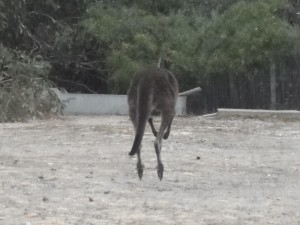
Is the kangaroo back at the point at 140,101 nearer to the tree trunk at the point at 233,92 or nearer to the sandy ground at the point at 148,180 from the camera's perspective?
the sandy ground at the point at 148,180

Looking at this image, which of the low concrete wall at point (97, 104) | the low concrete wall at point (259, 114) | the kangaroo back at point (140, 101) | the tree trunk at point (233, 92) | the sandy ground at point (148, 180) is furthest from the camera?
the tree trunk at point (233, 92)

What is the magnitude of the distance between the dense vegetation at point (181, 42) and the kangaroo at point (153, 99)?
623 inches

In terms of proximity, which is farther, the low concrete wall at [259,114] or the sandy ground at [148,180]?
the low concrete wall at [259,114]

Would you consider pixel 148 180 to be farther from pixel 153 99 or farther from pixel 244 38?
pixel 244 38

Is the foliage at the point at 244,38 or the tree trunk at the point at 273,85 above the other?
the foliage at the point at 244,38

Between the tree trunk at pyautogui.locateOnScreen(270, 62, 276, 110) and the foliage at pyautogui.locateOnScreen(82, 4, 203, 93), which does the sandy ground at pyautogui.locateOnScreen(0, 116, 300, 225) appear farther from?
the tree trunk at pyautogui.locateOnScreen(270, 62, 276, 110)

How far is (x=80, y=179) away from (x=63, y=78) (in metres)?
20.5

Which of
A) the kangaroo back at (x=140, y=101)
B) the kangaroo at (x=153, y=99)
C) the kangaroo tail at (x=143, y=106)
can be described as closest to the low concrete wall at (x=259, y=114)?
the kangaroo at (x=153, y=99)

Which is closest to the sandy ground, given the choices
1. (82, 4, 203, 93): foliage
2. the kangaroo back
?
the kangaroo back

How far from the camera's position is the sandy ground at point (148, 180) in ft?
25.2

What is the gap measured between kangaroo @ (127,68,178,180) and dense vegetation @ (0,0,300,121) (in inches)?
623

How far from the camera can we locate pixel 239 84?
2788 centimetres

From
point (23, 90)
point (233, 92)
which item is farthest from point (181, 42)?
point (23, 90)

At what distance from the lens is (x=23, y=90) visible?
72.7 feet
